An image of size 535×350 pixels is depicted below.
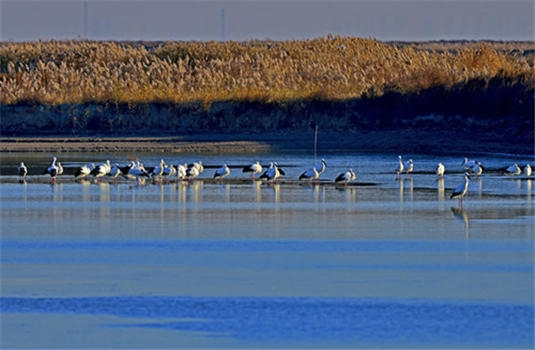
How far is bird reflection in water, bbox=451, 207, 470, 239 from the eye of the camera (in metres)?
15.0

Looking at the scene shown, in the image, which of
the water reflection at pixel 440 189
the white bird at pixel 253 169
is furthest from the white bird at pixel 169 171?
the water reflection at pixel 440 189

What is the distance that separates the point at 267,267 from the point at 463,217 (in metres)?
4.84

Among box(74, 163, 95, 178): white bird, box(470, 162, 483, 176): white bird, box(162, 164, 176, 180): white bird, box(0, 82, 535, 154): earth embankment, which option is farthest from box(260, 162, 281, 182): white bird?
box(0, 82, 535, 154): earth embankment

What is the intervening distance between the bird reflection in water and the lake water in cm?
3

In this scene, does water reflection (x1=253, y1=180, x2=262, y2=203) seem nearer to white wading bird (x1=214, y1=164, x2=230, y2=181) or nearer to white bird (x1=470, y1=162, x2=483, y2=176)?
white wading bird (x1=214, y1=164, x2=230, y2=181)

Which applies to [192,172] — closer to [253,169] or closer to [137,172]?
[137,172]

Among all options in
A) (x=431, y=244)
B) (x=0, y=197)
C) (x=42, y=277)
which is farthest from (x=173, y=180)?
(x=42, y=277)

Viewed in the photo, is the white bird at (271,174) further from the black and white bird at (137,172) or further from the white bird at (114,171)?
the white bird at (114,171)

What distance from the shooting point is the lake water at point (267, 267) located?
380 inches

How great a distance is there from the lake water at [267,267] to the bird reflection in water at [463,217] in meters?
0.03

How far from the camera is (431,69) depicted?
117ft

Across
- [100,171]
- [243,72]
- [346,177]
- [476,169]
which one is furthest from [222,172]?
[243,72]

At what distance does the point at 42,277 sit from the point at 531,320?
4.70m

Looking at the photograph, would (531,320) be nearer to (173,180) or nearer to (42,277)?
(42,277)
